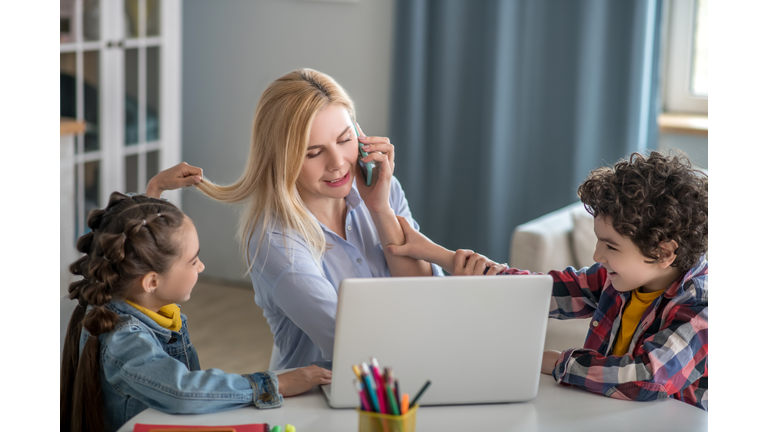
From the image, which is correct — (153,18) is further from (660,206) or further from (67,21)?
(660,206)

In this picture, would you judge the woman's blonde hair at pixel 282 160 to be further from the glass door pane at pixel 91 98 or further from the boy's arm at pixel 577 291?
the glass door pane at pixel 91 98

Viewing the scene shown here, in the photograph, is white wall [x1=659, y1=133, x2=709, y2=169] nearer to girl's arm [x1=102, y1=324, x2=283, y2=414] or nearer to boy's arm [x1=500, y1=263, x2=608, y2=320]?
boy's arm [x1=500, y1=263, x2=608, y2=320]

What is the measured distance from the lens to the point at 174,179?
1.00m

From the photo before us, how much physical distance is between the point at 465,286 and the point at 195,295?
169cm

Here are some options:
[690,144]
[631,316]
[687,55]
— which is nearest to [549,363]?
[631,316]

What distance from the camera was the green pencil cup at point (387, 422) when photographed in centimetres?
63

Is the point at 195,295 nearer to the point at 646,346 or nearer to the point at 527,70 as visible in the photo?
the point at 527,70

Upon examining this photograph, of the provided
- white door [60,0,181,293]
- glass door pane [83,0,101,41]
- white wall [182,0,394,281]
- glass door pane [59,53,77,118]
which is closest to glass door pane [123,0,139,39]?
white door [60,0,181,293]

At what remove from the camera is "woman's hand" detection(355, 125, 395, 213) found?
1138 millimetres

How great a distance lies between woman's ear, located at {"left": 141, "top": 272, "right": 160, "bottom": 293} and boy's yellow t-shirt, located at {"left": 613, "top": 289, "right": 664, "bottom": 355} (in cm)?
65

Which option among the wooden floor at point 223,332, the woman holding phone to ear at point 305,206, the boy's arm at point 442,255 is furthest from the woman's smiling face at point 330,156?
the wooden floor at point 223,332

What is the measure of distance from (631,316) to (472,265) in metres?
0.24

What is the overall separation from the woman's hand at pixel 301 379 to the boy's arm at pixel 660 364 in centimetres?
34

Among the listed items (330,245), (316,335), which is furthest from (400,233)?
(316,335)
